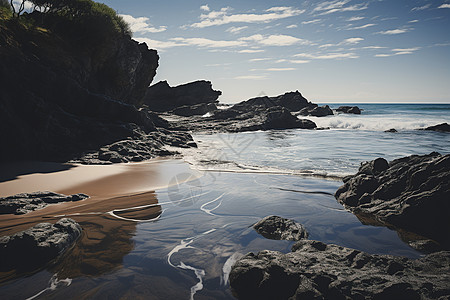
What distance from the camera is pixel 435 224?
20.1ft

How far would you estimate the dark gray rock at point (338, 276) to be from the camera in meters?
3.60

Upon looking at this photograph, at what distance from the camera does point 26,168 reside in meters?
12.1

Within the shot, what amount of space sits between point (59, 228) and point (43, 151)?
10.6 meters

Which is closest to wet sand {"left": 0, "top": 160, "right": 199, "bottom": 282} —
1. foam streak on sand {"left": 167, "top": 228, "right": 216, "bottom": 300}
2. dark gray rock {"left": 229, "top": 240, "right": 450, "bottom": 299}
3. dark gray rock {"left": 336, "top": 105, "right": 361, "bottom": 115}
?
foam streak on sand {"left": 167, "top": 228, "right": 216, "bottom": 300}

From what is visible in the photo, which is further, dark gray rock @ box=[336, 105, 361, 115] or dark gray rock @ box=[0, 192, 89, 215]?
dark gray rock @ box=[336, 105, 361, 115]

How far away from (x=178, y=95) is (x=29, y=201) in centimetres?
7710

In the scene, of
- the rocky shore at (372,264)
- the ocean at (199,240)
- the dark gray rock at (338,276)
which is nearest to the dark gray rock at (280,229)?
the rocky shore at (372,264)

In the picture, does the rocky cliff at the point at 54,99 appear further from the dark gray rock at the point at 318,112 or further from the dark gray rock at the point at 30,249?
the dark gray rock at the point at 318,112

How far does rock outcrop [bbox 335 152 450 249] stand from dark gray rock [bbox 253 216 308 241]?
7.22ft

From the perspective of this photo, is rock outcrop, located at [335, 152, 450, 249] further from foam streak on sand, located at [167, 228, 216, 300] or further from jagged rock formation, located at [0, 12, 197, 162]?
jagged rock formation, located at [0, 12, 197, 162]

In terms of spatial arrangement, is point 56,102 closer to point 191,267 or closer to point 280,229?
point 191,267

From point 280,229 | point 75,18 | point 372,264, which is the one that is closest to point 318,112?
point 75,18

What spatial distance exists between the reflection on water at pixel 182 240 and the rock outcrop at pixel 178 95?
7134cm

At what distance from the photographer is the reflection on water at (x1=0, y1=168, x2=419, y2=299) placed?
4262 millimetres
